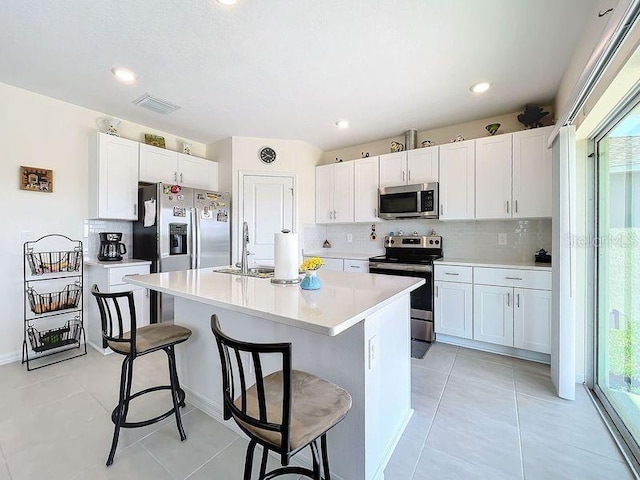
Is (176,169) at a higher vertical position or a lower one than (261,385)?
higher

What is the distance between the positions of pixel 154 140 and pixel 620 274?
15.1 feet

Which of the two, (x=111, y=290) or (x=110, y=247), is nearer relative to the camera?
(x=111, y=290)

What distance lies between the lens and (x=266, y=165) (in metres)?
4.16

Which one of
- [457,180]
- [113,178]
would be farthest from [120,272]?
[457,180]

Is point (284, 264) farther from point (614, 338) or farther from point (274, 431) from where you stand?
point (614, 338)

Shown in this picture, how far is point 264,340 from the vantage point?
1.60 m

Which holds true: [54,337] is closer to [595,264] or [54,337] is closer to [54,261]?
[54,261]

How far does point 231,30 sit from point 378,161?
7.91ft

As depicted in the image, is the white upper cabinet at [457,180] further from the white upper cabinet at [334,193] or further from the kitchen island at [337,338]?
the kitchen island at [337,338]

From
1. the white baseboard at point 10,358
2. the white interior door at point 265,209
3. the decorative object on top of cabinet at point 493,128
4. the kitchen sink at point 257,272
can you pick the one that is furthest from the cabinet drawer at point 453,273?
the white baseboard at point 10,358

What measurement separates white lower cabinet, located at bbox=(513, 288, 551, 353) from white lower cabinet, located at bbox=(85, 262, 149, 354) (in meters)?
3.71

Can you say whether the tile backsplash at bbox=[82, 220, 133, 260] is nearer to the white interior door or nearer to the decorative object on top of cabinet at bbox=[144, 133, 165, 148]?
the decorative object on top of cabinet at bbox=[144, 133, 165, 148]

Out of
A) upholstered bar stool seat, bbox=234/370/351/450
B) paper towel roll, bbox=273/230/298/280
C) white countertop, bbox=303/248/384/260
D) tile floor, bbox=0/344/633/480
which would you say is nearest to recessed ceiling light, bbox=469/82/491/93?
white countertop, bbox=303/248/384/260

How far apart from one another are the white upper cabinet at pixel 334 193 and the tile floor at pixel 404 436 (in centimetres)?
247
